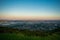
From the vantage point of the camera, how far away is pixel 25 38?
1.35m

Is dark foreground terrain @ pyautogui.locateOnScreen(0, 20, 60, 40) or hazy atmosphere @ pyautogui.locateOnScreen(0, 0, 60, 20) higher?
hazy atmosphere @ pyautogui.locateOnScreen(0, 0, 60, 20)

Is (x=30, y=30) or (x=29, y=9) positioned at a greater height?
(x=29, y=9)

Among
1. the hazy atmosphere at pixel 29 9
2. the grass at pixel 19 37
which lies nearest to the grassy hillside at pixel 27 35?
the grass at pixel 19 37

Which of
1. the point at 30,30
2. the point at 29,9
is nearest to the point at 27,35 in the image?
the point at 30,30

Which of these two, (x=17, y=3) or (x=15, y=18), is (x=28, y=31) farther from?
(x=17, y=3)

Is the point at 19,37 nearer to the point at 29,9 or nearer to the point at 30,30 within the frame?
the point at 30,30

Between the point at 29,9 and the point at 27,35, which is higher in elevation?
the point at 29,9

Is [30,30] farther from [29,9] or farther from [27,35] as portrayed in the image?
[29,9]

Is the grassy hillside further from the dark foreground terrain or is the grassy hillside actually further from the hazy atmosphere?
the hazy atmosphere

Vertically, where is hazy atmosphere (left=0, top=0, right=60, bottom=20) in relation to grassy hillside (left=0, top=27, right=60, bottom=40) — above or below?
above

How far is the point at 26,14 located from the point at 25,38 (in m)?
0.31

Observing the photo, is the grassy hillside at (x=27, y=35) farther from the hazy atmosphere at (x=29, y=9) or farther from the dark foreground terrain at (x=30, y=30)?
the hazy atmosphere at (x=29, y=9)

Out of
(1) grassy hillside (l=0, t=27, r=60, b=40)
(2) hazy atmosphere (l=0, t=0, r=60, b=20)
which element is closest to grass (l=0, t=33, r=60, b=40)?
(1) grassy hillside (l=0, t=27, r=60, b=40)

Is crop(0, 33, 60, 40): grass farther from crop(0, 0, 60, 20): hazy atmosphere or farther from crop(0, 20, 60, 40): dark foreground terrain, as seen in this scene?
crop(0, 0, 60, 20): hazy atmosphere
